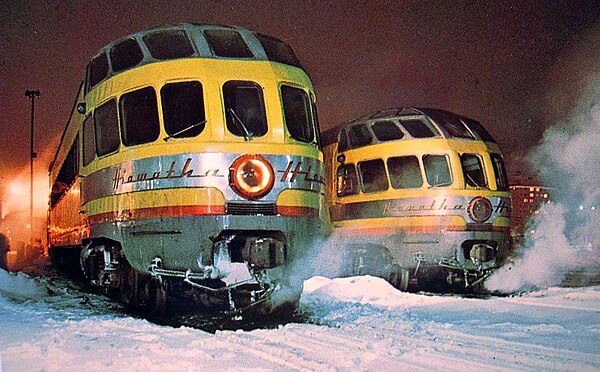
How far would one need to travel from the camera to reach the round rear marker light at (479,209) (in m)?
11.4

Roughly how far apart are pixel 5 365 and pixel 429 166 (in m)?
8.03

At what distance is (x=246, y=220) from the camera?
281 inches

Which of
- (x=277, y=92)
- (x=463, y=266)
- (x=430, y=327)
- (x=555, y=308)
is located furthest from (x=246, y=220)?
(x=463, y=266)

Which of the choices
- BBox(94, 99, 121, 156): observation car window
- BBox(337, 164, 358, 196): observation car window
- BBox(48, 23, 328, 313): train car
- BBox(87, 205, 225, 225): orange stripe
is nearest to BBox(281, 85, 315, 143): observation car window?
BBox(48, 23, 328, 313): train car

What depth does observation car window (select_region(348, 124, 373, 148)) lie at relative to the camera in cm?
1230

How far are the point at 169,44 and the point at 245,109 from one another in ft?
4.03

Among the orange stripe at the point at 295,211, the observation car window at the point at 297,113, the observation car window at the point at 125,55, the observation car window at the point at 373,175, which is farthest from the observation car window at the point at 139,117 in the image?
the observation car window at the point at 373,175

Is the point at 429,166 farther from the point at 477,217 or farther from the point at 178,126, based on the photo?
the point at 178,126

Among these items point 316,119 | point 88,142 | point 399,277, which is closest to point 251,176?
point 316,119

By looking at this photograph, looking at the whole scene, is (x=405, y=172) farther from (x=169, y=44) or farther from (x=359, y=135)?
(x=169, y=44)

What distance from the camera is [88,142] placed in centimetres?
855

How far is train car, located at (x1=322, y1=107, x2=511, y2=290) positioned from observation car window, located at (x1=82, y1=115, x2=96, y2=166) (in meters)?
5.17

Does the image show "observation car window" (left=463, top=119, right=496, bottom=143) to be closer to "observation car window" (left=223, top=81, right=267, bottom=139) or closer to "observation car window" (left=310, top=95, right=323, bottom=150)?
"observation car window" (left=310, top=95, right=323, bottom=150)

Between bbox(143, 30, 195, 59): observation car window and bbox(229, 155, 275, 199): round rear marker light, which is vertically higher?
bbox(143, 30, 195, 59): observation car window
